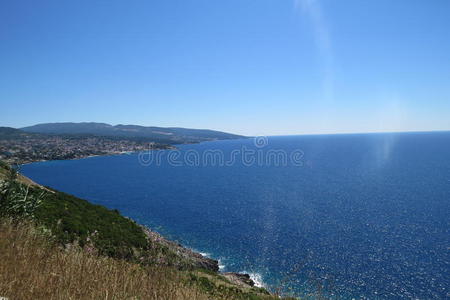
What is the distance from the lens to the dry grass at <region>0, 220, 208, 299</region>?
3.55 meters

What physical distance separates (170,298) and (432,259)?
43.6 meters

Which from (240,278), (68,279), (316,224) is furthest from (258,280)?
(68,279)

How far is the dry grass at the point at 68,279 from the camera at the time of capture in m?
3.55

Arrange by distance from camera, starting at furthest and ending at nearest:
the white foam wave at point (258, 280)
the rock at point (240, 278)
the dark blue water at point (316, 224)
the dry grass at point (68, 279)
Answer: the dark blue water at point (316, 224) < the white foam wave at point (258, 280) < the rock at point (240, 278) < the dry grass at point (68, 279)

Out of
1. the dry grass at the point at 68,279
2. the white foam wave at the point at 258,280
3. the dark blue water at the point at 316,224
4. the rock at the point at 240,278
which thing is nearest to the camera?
the dry grass at the point at 68,279

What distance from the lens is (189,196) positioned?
257ft

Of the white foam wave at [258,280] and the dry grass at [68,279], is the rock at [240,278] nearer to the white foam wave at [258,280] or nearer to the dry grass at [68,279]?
the white foam wave at [258,280]

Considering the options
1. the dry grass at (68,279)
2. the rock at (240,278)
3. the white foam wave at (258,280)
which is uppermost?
the dry grass at (68,279)

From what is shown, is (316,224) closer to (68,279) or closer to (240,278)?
(240,278)

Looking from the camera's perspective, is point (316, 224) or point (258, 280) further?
point (316, 224)

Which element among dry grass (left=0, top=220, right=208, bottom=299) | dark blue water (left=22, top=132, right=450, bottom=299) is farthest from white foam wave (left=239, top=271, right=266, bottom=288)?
dry grass (left=0, top=220, right=208, bottom=299)

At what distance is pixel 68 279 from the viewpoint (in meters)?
3.99

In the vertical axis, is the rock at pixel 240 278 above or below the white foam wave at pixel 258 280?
A: above

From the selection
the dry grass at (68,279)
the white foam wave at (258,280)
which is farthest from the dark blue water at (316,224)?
the dry grass at (68,279)
